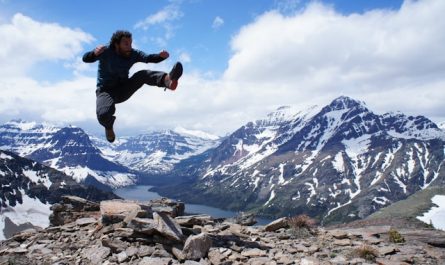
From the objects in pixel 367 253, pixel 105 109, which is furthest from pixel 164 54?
pixel 367 253

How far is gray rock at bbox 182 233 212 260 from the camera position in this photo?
48.7ft

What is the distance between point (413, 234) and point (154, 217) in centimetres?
1287

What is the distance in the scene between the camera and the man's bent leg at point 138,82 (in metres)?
14.2

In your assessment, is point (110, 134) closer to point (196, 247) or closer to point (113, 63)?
point (113, 63)

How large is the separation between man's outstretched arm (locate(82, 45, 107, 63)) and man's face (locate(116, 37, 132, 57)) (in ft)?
1.36

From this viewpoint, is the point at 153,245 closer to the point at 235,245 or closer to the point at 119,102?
the point at 235,245

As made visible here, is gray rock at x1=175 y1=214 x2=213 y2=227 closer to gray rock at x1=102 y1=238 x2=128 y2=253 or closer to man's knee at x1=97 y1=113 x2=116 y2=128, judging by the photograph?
gray rock at x1=102 y1=238 x2=128 y2=253

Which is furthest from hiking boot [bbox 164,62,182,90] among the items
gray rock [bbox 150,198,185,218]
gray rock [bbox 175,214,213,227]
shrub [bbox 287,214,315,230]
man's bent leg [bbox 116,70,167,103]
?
shrub [bbox 287,214,315,230]

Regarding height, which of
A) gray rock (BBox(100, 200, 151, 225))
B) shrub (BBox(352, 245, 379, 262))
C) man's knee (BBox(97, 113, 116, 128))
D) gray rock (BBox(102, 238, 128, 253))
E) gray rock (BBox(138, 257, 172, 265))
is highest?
man's knee (BBox(97, 113, 116, 128))

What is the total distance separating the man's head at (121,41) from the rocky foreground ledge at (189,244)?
6055 mm

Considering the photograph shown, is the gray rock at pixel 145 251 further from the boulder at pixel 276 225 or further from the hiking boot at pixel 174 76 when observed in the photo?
the boulder at pixel 276 225

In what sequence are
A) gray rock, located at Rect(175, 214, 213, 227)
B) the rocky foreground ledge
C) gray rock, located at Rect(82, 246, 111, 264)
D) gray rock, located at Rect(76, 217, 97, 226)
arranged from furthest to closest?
gray rock, located at Rect(76, 217, 97, 226) → gray rock, located at Rect(175, 214, 213, 227) → the rocky foreground ledge → gray rock, located at Rect(82, 246, 111, 264)

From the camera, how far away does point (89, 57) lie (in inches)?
531

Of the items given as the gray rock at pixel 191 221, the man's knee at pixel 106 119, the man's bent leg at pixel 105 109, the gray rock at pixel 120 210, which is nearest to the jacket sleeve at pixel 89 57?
the man's bent leg at pixel 105 109
